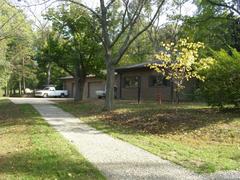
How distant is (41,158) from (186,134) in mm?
5855

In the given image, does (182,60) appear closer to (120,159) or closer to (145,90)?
(120,159)

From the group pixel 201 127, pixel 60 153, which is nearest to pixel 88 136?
pixel 60 153

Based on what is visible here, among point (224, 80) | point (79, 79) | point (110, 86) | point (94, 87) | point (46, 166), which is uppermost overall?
point (79, 79)

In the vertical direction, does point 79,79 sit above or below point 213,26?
below

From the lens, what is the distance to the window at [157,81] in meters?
31.4

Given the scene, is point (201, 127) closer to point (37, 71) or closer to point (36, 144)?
point (36, 144)

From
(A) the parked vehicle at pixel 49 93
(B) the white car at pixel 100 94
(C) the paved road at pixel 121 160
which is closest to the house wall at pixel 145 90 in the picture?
(B) the white car at pixel 100 94

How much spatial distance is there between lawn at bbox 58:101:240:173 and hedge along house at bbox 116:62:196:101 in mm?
11460

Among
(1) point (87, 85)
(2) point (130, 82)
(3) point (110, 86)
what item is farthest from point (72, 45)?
(1) point (87, 85)

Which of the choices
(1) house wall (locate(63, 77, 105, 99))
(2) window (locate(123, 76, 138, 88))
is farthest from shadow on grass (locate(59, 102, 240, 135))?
(1) house wall (locate(63, 77, 105, 99))

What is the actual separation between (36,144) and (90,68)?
21.1 m

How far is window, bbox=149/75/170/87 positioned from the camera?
103 ft

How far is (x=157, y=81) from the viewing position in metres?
32.0

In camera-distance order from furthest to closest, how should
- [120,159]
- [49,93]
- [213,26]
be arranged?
1. [49,93]
2. [213,26]
3. [120,159]
